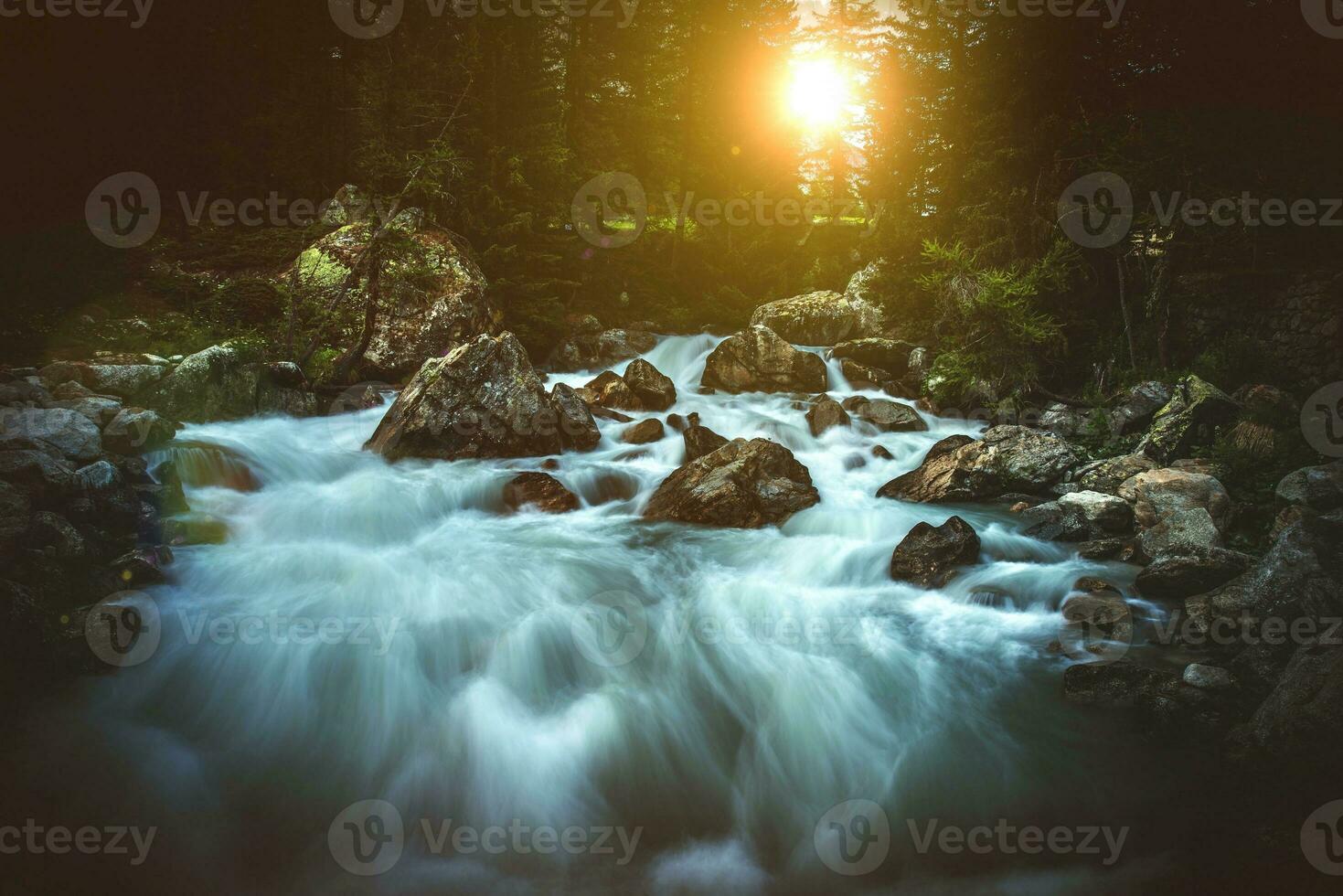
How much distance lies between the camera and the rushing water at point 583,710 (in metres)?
3.74

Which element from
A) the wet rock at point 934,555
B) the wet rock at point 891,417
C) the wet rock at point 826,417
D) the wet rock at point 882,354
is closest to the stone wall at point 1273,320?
the wet rock at point 891,417

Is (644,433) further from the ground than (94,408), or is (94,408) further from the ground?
(94,408)

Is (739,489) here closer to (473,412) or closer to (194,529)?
(473,412)

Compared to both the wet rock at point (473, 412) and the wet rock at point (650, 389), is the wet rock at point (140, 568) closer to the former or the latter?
the wet rock at point (473, 412)

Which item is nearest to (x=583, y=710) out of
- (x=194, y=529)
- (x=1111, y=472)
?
(x=194, y=529)

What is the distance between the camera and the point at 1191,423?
8.74 meters

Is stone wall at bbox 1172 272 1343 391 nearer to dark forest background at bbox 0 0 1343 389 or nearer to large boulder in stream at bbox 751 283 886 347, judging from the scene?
dark forest background at bbox 0 0 1343 389

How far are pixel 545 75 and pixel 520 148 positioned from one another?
189cm

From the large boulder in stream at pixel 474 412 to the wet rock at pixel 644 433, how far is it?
1.21m

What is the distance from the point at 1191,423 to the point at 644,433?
823 centimetres

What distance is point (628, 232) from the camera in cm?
2117

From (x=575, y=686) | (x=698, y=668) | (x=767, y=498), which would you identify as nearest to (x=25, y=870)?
(x=575, y=686)

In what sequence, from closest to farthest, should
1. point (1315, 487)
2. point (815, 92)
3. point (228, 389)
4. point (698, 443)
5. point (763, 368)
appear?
point (1315, 487), point (228, 389), point (698, 443), point (763, 368), point (815, 92)

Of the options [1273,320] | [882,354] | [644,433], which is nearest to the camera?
[1273,320]
